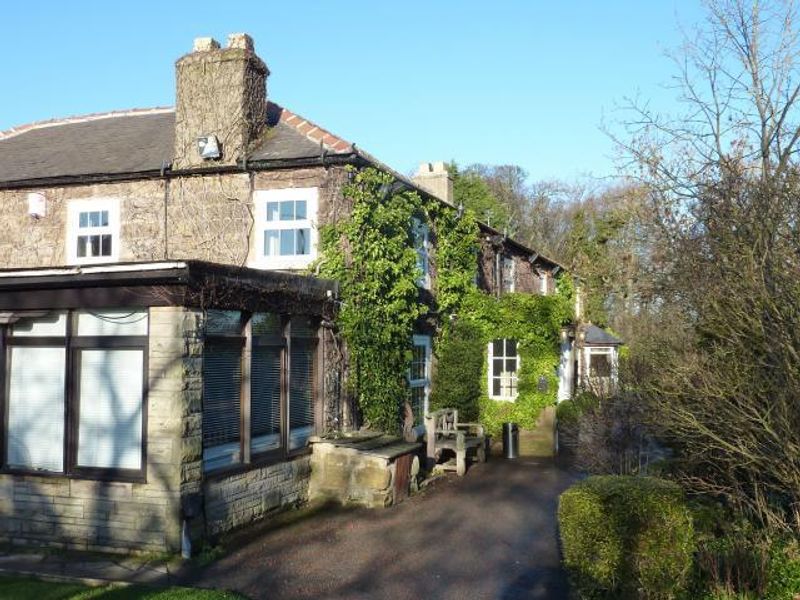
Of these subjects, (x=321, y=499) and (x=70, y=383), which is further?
(x=321, y=499)

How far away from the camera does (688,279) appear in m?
9.02

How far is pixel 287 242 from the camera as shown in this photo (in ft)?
47.9

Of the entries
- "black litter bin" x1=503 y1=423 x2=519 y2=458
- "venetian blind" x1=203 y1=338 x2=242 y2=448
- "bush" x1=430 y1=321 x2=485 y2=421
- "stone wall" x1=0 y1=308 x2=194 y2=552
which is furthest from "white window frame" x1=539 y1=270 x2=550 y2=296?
"stone wall" x1=0 y1=308 x2=194 y2=552

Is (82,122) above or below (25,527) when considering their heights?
above

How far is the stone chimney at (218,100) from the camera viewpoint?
49.1 ft

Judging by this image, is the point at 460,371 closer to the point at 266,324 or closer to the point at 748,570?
the point at 266,324

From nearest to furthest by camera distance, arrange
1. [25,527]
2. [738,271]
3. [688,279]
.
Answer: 1. [738,271]
2. [688,279]
3. [25,527]

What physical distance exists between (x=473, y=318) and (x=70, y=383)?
1119cm

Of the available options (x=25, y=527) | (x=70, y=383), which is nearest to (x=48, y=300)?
(x=70, y=383)

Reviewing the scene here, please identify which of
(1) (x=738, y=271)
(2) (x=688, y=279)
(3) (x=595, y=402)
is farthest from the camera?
(3) (x=595, y=402)

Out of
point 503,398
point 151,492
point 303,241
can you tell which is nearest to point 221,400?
point 151,492

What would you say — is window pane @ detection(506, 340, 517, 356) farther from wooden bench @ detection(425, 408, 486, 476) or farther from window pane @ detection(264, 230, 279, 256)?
window pane @ detection(264, 230, 279, 256)

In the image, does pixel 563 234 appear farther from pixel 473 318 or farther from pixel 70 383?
pixel 70 383

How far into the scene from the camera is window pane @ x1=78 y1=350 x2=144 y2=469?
10.0 metres
